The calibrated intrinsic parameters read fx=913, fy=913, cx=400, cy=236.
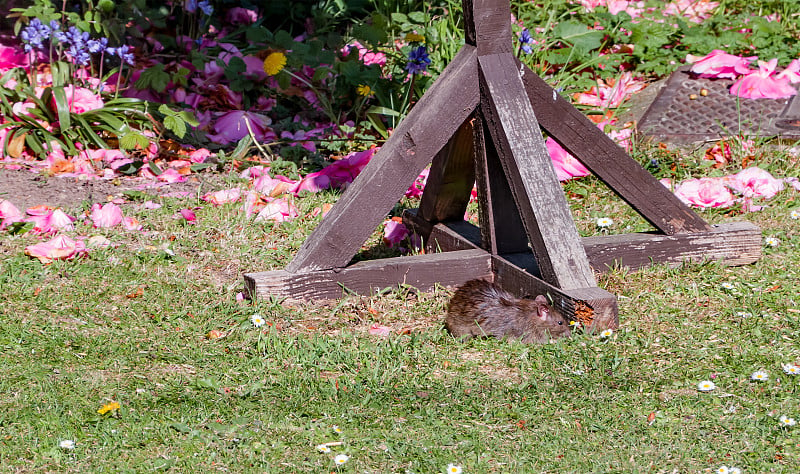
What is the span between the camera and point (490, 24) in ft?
11.1

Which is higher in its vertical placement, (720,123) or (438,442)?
(720,123)

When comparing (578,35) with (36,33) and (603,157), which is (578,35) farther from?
(36,33)

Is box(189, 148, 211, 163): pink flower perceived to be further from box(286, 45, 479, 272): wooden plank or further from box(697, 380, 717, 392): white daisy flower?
box(697, 380, 717, 392): white daisy flower

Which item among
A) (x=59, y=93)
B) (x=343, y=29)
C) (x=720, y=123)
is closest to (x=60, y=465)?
(x=59, y=93)

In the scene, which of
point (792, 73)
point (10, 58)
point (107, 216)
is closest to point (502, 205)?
point (107, 216)

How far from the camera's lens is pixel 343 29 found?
6.70 m

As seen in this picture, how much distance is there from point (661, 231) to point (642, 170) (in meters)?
0.31

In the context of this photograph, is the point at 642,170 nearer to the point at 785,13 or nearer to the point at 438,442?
the point at 438,442

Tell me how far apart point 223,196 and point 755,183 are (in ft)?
8.74

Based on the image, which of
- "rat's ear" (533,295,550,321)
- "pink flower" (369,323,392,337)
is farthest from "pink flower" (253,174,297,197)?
"rat's ear" (533,295,550,321)

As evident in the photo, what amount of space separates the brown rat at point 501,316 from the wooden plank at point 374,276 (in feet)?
1.07

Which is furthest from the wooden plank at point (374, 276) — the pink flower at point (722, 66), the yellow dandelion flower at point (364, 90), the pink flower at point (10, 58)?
the pink flower at point (10, 58)

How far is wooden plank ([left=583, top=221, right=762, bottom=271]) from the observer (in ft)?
12.0

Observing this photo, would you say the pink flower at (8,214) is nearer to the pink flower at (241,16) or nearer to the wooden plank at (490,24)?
the wooden plank at (490,24)
